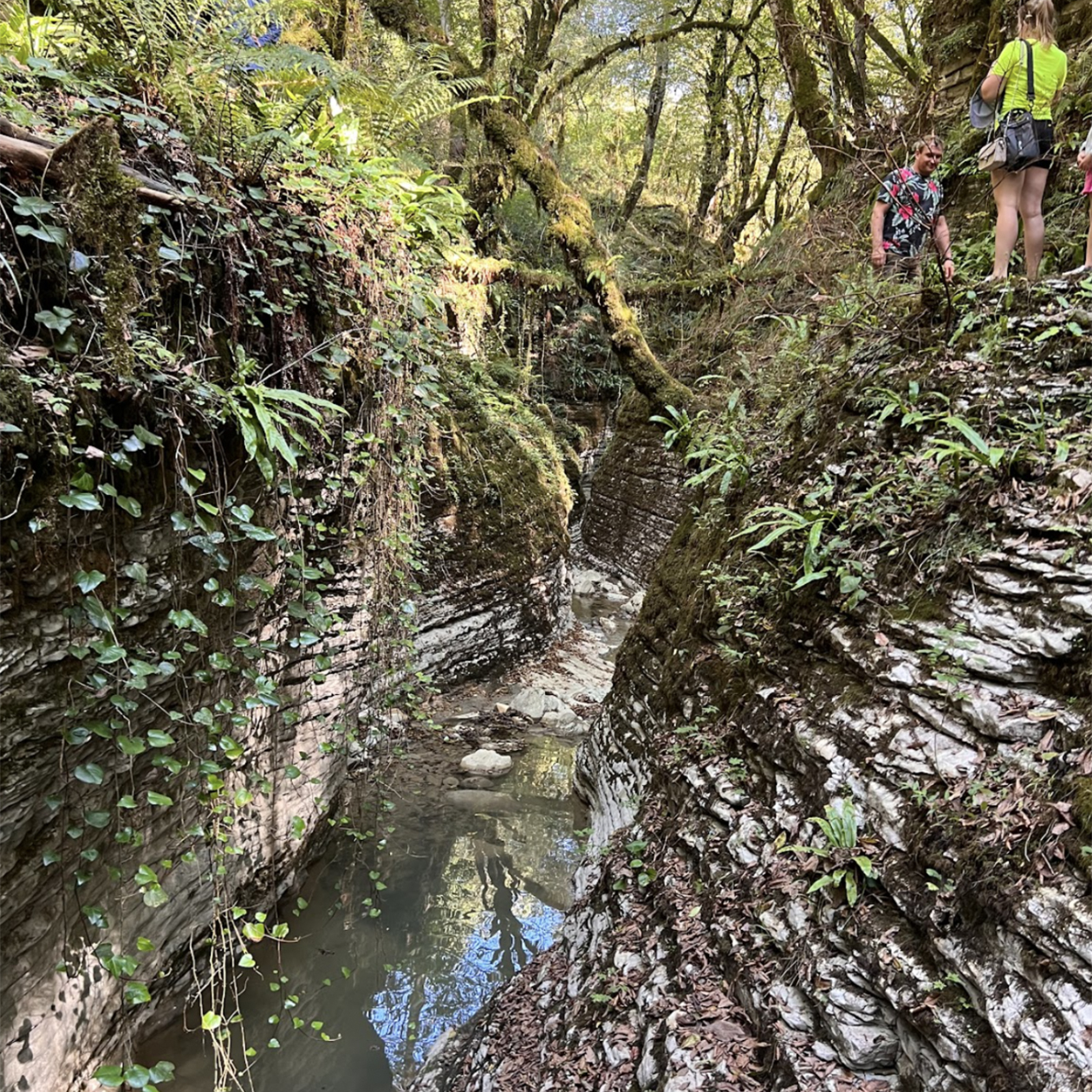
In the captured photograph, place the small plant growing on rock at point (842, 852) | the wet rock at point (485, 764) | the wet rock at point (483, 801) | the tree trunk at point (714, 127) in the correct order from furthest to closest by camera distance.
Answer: the tree trunk at point (714, 127)
the wet rock at point (485, 764)
the wet rock at point (483, 801)
the small plant growing on rock at point (842, 852)

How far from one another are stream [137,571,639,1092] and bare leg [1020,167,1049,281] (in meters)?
5.54

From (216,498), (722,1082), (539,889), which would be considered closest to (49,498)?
(216,498)

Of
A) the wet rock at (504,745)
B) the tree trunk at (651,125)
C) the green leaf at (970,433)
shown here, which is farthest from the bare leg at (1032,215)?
the tree trunk at (651,125)

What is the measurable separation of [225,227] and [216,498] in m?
1.12

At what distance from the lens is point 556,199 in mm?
8062

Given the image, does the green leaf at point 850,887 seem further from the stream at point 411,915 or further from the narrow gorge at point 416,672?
the stream at point 411,915

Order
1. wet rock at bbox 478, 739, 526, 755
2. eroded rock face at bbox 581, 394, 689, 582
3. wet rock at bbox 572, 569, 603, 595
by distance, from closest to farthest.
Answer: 1. wet rock at bbox 478, 739, 526, 755
2. eroded rock face at bbox 581, 394, 689, 582
3. wet rock at bbox 572, 569, 603, 595

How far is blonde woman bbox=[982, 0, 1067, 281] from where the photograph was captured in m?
3.81

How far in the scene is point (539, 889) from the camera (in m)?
4.99

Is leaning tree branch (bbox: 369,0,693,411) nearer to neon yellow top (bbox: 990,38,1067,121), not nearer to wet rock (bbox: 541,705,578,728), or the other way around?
neon yellow top (bbox: 990,38,1067,121)

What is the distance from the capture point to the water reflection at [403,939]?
3.58 m

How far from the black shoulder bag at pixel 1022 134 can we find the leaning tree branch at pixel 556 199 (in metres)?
4.91

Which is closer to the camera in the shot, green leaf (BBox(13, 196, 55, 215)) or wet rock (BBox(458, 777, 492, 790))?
green leaf (BBox(13, 196, 55, 215))

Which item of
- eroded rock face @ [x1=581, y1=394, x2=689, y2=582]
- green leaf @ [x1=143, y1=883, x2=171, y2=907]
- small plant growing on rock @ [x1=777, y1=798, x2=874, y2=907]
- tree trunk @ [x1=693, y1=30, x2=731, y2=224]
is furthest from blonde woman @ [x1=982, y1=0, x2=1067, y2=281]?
tree trunk @ [x1=693, y1=30, x2=731, y2=224]
